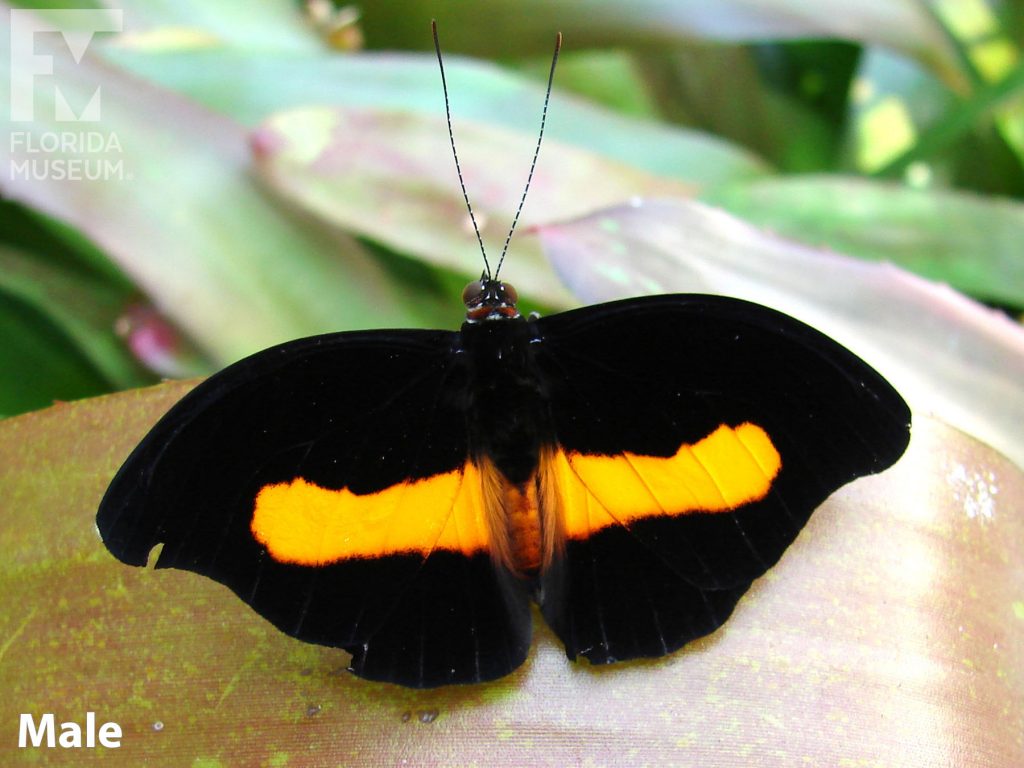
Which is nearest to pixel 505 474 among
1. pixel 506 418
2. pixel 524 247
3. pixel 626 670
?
pixel 506 418

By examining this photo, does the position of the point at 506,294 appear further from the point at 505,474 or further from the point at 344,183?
the point at 344,183

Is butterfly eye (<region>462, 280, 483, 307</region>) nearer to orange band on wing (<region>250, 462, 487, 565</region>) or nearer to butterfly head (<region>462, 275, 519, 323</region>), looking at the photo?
butterfly head (<region>462, 275, 519, 323</region>)

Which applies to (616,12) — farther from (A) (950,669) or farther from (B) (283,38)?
(A) (950,669)

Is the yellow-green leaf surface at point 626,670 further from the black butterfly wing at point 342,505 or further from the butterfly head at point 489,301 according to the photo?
the butterfly head at point 489,301

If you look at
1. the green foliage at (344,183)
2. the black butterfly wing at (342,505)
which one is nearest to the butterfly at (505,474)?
the black butterfly wing at (342,505)

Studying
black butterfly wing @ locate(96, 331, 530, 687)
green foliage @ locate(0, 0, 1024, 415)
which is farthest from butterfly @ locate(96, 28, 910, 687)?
green foliage @ locate(0, 0, 1024, 415)
